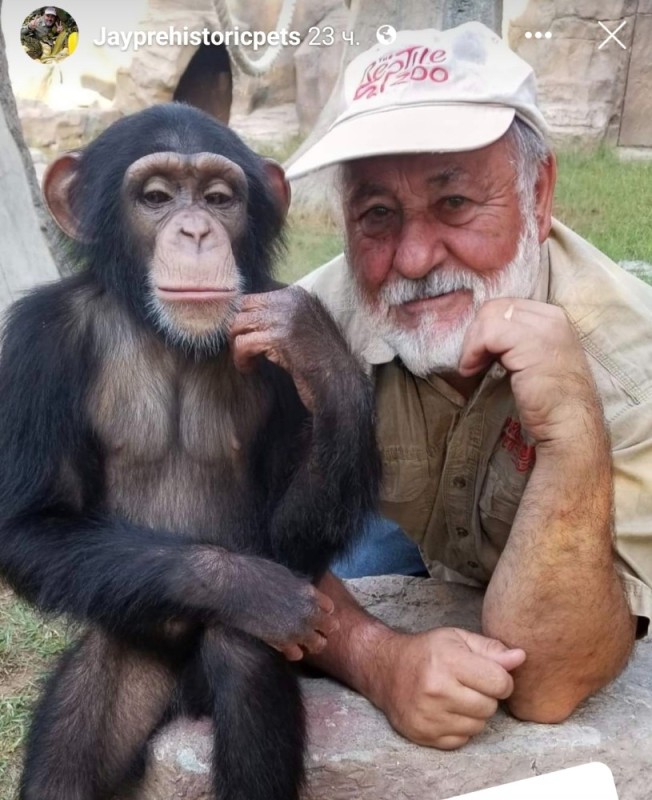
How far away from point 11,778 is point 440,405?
56.6 inches

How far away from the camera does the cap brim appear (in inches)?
81.4

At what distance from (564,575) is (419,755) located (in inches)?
17.9

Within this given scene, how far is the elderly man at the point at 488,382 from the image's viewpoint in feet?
6.31

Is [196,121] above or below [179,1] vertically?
below

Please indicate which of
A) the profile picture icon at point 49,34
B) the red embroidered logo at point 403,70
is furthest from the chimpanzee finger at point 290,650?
the profile picture icon at point 49,34

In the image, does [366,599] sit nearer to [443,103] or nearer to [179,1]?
[443,103]

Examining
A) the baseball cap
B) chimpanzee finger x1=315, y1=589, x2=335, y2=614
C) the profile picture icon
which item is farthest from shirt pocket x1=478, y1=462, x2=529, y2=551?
the profile picture icon

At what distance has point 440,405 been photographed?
7.96 feet

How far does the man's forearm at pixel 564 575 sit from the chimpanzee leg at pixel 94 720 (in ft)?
2.31

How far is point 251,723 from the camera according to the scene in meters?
1.85

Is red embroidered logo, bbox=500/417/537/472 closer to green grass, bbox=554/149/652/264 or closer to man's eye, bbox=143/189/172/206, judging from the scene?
man's eye, bbox=143/189/172/206

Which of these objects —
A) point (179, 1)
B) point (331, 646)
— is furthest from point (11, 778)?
point (179, 1)

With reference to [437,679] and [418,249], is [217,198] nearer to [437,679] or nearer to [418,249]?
[418,249]

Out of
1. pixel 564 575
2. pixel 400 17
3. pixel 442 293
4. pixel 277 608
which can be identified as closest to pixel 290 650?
pixel 277 608
